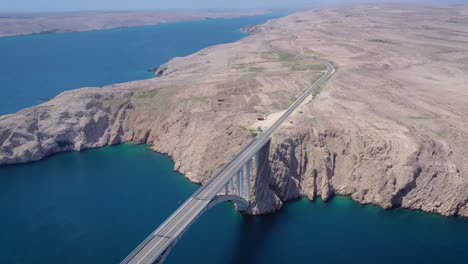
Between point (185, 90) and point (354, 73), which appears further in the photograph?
point (354, 73)

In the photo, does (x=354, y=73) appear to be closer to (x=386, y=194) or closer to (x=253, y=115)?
(x=253, y=115)

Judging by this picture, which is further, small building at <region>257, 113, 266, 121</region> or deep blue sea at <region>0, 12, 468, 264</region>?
small building at <region>257, 113, 266, 121</region>

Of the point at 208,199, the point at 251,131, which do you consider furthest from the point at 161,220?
the point at 251,131

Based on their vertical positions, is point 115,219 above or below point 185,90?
below

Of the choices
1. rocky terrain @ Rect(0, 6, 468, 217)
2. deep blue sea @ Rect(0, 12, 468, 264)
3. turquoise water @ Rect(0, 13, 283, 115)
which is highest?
rocky terrain @ Rect(0, 6, 468, 217)

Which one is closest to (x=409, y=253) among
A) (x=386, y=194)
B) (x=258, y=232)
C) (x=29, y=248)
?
(x=386, y=194)

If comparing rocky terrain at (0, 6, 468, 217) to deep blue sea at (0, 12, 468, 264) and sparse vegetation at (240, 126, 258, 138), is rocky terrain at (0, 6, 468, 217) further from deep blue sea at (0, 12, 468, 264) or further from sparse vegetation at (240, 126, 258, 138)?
deep blue sea at (0, 12, 468, 264)

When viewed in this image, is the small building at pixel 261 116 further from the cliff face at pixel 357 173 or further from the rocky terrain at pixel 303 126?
the cliff face at pixel 357 173

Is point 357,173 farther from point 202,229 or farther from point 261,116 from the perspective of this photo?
point 202,229

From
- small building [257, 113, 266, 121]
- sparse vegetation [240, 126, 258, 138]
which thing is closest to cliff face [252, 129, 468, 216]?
sparse vegetation [240, 126, 258, 138]
